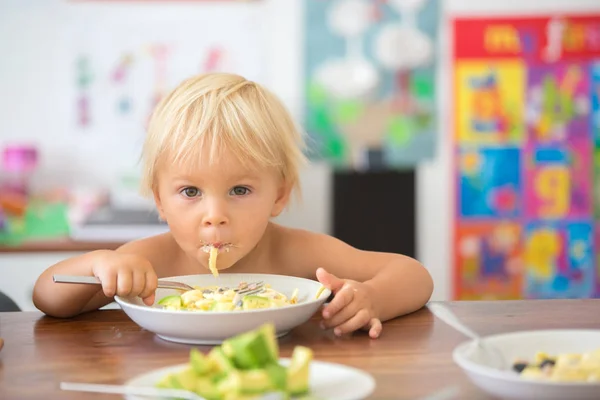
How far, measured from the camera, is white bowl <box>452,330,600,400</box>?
66 centimetres

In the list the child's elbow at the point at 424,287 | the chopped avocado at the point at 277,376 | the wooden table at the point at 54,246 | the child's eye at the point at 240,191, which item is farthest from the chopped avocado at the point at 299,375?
the wooden table at the point at 54,246

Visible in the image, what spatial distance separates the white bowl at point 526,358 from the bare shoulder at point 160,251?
824mm

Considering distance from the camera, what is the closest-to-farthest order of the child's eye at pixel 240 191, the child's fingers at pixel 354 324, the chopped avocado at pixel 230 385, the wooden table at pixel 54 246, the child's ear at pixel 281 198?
the chopped avocado at pixel 230 385
the child's fingers at pixel 354 324
the child's eye at pixel 240 191
the child's ear at pixel 281 198
the wooden table at pixel 54 246

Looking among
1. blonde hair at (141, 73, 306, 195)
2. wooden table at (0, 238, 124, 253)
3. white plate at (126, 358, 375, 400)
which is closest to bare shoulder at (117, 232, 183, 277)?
blonde hair at (141, 73, 306, 195)

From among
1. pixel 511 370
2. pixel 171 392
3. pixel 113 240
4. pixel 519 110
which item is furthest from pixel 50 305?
pixel 519 110

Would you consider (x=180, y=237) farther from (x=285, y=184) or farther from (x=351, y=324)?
(x=351, y=324)

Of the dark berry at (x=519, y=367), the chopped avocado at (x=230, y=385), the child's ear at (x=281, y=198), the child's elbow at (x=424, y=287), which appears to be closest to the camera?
the chopped avocado at (x=230, y=385)

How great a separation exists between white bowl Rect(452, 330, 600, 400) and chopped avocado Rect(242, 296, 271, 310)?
30 centimetres

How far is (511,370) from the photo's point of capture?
81cm

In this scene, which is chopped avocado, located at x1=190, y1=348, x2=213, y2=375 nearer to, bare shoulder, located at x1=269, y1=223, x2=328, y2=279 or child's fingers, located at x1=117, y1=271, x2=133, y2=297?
child's fingers, located at x1=117, y1=271, x2=133, y2=297

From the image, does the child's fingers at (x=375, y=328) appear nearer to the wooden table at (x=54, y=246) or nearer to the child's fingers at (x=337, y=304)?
the child's fingers at (x=337, y=304)

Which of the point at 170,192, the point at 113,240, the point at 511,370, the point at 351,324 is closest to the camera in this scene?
the point at 511,370

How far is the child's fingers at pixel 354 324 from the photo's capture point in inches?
41.1

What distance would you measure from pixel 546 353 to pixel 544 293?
3.25 meters
